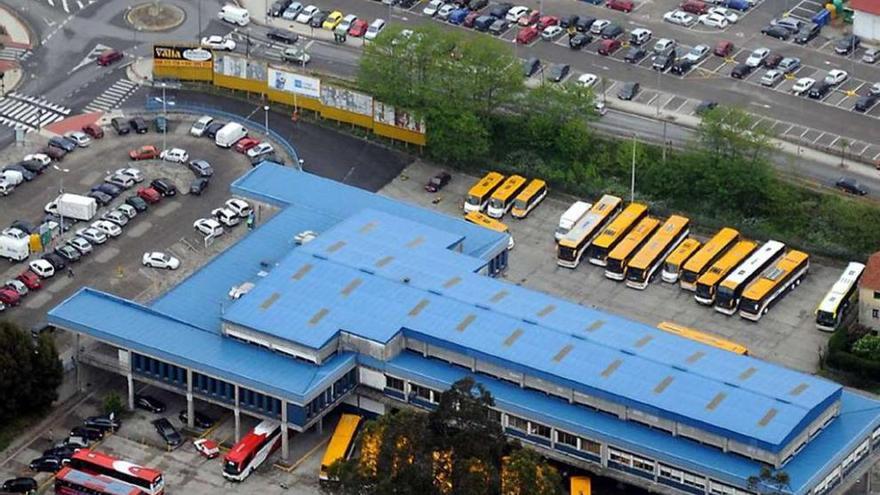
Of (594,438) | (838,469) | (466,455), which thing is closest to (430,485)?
(466,455)

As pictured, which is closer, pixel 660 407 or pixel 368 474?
pixel 368 474

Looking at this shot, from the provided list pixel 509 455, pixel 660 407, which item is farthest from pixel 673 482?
pixel 509 455

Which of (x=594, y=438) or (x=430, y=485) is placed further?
(x=594, y=438)

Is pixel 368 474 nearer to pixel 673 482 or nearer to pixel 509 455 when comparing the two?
pixel 509 455

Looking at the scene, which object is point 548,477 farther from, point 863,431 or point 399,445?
point 863,431

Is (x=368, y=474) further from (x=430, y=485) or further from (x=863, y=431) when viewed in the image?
(x=863, y=431)

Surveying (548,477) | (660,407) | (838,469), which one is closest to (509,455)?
(548,477)

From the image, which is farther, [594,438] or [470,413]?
[594,438]
